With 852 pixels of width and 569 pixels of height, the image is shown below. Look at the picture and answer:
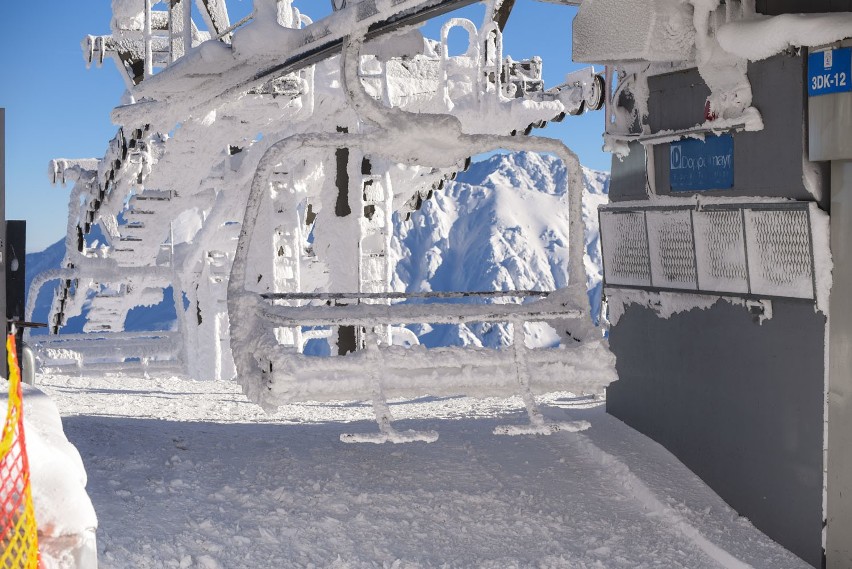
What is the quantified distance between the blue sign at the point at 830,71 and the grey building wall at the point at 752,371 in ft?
0.28

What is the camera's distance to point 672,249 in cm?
712

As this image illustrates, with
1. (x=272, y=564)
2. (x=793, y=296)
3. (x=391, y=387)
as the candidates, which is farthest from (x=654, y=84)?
(x=272, y=564)

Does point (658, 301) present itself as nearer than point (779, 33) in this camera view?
No

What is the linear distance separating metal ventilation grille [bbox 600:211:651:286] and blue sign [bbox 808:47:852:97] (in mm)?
2021

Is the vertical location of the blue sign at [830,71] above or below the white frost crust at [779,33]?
below

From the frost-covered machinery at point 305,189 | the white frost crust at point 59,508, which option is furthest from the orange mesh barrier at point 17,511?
the frost-covered machinery at point 305,189

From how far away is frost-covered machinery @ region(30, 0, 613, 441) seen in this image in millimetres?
5797

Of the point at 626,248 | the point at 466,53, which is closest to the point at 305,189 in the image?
the point at 466,53

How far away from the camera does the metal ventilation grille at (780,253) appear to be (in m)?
5.74

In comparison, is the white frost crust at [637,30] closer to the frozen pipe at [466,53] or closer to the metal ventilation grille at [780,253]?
the metal ventilation grille at [780,253]

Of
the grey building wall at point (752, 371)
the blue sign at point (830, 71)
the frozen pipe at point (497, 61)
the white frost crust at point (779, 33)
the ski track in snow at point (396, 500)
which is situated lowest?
the ski track in snow at point (396, 500)

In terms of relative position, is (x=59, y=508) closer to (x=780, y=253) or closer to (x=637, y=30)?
(x=780, y=253)

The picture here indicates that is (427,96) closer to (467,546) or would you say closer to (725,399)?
(725,399)

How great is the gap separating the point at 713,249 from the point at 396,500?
266 cm
